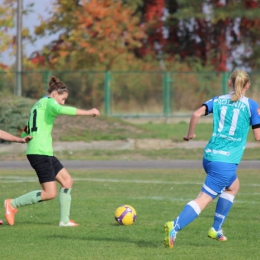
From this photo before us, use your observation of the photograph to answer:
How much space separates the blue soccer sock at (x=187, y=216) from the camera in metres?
7.92

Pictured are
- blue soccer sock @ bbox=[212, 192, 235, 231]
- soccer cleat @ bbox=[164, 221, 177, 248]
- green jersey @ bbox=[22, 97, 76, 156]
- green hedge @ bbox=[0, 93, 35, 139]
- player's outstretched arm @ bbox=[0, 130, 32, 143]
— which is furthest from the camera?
green hedge @ bbox=[0, 93, 35, 139]

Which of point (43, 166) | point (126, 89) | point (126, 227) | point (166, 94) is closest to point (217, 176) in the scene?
point (126, 227)

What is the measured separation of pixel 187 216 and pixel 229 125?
101 cm

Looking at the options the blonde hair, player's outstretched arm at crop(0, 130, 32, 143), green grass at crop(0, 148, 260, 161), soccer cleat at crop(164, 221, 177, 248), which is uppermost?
the blonde hair

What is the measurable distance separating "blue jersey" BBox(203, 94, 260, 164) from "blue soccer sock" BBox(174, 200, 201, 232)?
0.52m

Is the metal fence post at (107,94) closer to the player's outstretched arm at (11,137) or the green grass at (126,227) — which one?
the green grass at (126,227)

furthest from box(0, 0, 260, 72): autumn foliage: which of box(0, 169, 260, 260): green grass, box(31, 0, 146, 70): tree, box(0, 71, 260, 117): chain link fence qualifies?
box(0, 169, 260, 260): green grass

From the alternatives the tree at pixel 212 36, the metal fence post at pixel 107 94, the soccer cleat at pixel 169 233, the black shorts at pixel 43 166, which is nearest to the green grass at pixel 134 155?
the black shorts at pixel 43 166

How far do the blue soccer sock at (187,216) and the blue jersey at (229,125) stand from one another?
52 cm

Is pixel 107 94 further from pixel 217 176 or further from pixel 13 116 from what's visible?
pixel 217 176

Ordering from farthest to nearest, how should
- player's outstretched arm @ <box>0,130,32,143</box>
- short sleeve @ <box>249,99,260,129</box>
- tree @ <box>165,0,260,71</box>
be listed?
tree @ <box>165,0,260,71</box> → player's outstretched arm @ <box>0,130,32,143</box> → short sleeve @ <box>249,99,260,129</box>

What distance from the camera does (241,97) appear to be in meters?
8.12

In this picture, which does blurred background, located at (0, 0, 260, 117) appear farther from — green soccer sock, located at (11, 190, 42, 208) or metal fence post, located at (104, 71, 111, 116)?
green soccer sock, located at (11, 190, 42, 208)

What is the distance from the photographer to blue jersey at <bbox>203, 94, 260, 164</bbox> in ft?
26.6
